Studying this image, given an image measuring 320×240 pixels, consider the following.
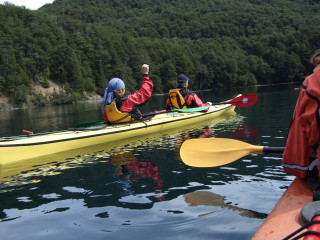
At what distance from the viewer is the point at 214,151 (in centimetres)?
411

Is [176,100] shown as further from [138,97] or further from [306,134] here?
[306,134]

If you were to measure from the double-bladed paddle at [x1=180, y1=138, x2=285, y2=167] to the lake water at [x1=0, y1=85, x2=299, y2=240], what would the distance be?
0.49 metres

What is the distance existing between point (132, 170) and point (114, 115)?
3356 mm

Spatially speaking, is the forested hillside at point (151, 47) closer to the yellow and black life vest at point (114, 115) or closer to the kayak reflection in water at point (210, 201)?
the yellow and black life vest at point (114, 115)

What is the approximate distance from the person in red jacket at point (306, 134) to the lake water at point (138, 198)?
0.83 metres

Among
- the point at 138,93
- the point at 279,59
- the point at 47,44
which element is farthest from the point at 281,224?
the point at 279,59

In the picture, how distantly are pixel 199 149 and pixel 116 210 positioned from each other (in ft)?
4.20

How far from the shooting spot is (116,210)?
155 inches

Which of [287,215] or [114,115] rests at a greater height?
[114,115]

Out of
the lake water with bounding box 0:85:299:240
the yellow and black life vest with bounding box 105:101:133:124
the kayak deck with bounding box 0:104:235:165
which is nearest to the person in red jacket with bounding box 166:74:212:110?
the kayak deck with bounding box 0:104:235:165

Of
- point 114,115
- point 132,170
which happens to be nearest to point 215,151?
point 132,170

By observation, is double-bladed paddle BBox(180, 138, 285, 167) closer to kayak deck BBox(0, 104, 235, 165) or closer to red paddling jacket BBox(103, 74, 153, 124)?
kayak deck BBox(0, 104, 235, 165)

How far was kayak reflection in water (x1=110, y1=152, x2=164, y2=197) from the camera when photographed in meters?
4.98

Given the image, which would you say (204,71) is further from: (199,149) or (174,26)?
(199,149)
